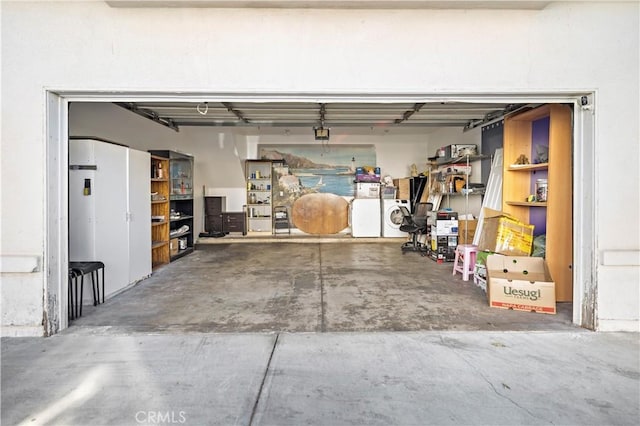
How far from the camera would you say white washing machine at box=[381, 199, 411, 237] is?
8.45 metres

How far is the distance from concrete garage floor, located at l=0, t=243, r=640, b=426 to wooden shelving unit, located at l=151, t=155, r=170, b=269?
179cm

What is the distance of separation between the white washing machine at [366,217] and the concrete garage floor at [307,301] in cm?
243

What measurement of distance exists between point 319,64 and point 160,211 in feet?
13.5

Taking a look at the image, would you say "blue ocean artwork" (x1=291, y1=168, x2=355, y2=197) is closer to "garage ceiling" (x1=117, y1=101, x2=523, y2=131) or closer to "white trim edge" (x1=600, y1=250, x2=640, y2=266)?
"garage ceiling" (x1=117, y1=101, x2=523, y2=131)

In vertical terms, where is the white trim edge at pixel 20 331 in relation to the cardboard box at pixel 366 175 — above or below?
below

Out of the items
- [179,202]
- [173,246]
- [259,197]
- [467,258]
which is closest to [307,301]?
[467,258]

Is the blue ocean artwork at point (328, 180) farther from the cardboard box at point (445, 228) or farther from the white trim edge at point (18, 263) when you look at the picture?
the white trim edge at point (18, 263)

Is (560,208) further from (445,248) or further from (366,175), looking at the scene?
(366,175)

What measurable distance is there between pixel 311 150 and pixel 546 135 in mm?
5858

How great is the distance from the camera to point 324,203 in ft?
30.7

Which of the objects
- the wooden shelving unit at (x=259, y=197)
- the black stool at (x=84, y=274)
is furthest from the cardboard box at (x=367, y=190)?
the black stool at (x=84, y=274)

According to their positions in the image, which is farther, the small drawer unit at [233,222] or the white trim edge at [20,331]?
the small drawer unit at [233,222]

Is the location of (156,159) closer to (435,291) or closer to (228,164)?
(228,164)

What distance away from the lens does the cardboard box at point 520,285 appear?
3.38 metres
